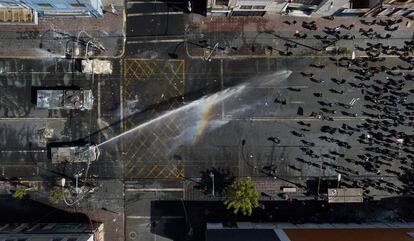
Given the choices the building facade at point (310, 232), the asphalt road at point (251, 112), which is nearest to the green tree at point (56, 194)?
the asphalt road at point (251, 112)

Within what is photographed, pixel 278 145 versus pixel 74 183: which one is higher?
pixel 278 145

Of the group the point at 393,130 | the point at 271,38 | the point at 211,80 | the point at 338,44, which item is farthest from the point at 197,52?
the point at 393,130

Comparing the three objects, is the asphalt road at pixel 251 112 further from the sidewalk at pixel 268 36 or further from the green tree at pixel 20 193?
the green tree at pixel 20 193

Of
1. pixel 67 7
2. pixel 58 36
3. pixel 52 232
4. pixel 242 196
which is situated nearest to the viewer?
pixel 52 232

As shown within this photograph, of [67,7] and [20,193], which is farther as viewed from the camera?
[20,193]

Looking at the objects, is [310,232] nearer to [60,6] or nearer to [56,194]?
[56,194]

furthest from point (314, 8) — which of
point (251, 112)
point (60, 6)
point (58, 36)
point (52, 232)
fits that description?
point (52, 232)

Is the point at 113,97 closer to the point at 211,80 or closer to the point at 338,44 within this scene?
the point at 211,80
